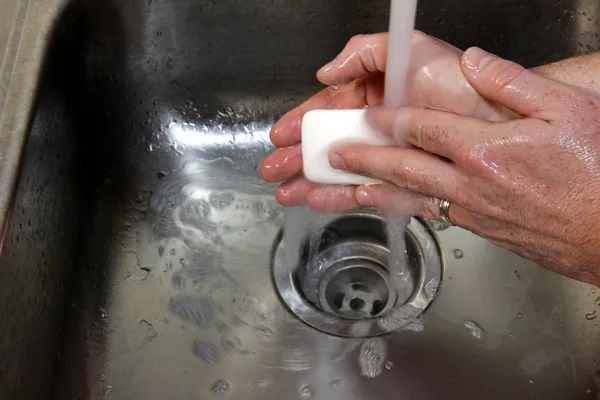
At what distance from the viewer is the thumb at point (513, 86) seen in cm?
43

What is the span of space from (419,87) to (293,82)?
0.27 metres

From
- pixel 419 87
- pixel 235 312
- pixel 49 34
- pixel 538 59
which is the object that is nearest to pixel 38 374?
pixel 235 312

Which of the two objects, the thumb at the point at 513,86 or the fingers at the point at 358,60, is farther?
the fingers at the point at 358,60

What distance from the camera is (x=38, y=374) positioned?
537 mm

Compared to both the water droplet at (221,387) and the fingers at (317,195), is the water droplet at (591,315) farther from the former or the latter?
the water droplet at (221,387)

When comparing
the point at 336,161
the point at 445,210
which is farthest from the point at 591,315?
the point at 336,161

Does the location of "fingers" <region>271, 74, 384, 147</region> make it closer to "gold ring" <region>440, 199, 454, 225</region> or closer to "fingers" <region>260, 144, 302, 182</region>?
"fingers" <region>260, 144, 302, 182</region>

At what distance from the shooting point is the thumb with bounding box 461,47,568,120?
1.42 feet

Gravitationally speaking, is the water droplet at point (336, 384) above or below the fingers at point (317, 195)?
below

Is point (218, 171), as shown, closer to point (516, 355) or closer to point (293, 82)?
point (293, 82)

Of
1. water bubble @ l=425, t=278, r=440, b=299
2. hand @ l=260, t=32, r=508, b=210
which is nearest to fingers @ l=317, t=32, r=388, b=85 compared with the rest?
hand @ l=260, t=32, r=508, b=210

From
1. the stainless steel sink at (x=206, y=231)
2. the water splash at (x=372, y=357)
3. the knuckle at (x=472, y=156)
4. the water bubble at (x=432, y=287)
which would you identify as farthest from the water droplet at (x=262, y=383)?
the knuckle at (x=472, y=156)

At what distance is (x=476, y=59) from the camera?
473 mm

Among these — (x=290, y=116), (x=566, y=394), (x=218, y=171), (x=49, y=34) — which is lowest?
(x=566, y=394)
